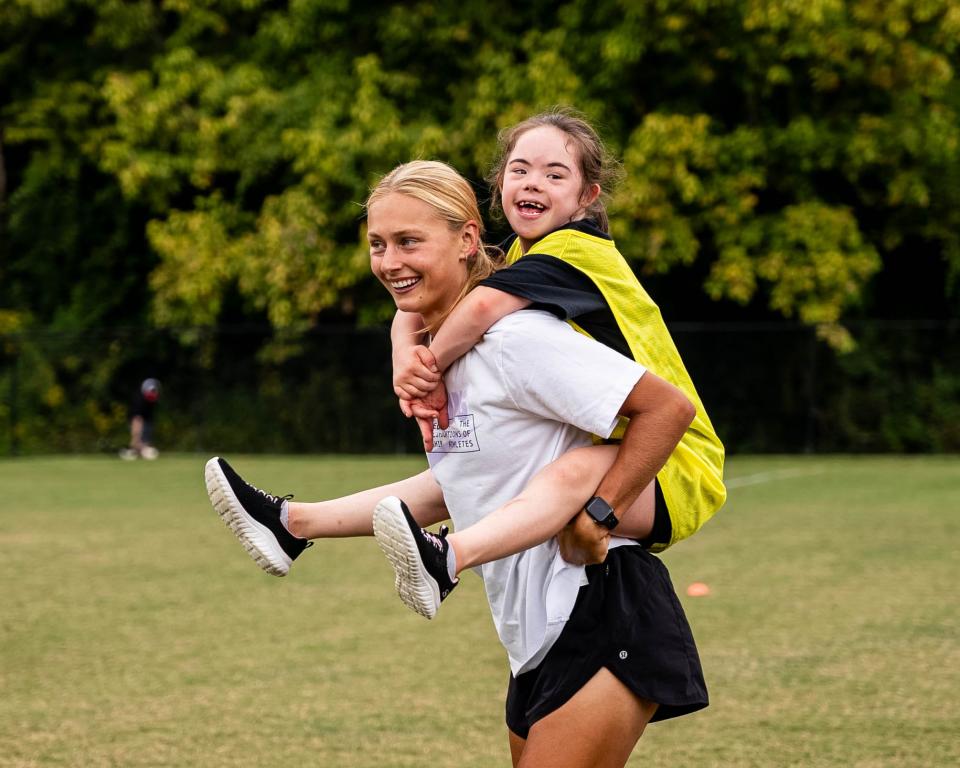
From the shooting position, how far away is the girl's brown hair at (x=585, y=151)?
140 inches

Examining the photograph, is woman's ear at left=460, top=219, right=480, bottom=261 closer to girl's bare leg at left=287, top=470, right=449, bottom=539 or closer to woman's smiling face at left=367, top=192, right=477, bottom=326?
woman's smiling face at left=367, top=192, right=477, bottom=326

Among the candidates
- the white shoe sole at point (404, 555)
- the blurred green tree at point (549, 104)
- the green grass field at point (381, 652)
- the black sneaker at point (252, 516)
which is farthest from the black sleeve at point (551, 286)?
the blurred green tree at point (549, 104)

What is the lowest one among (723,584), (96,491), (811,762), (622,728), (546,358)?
(96,491)

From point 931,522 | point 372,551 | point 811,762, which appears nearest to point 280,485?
point 372,551

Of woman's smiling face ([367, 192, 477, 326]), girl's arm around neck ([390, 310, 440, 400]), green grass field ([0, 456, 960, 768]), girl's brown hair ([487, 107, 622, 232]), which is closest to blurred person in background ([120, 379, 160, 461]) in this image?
green grass field ([0, 456, 960, 768])

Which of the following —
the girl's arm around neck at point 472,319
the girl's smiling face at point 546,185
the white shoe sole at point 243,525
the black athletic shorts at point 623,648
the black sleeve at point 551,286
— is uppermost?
the girl's smiling face at point 546,185

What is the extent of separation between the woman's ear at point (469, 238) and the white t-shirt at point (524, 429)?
8.8 inches

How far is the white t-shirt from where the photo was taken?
9.78 feet

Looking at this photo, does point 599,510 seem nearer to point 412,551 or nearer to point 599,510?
point 599,510

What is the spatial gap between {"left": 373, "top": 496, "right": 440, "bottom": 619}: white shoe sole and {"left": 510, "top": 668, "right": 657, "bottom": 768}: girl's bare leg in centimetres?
37

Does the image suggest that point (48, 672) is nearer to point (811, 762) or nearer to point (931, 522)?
point (811, 762)

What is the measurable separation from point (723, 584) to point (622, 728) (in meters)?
7.09

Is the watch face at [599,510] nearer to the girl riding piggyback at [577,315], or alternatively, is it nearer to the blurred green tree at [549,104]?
the girl riding piggyback at [577,315]

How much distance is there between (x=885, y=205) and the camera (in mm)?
24562
